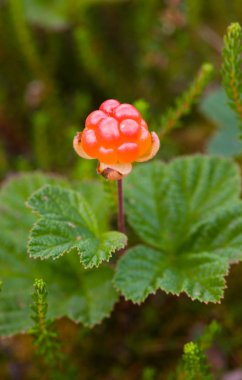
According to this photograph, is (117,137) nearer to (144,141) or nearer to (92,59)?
(144,141)

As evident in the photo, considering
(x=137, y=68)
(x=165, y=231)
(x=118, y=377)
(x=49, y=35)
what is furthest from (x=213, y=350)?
(x=49, y=35)

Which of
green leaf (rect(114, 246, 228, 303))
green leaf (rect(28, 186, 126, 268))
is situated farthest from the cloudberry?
green leaf (rect(114, 246, 228, 303))

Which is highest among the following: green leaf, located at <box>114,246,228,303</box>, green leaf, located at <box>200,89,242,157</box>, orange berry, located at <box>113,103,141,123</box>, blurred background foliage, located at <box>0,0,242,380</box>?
blurred background foliage, located at <box>0,0,242,380</box>

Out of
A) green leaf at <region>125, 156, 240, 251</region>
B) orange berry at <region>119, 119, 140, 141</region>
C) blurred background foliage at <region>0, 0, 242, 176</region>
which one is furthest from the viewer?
blurred background foliage at <region>0, 0, 242, 176</region>

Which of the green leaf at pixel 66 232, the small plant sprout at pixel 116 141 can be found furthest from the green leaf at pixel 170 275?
the small plant sprout at pixel 116 141

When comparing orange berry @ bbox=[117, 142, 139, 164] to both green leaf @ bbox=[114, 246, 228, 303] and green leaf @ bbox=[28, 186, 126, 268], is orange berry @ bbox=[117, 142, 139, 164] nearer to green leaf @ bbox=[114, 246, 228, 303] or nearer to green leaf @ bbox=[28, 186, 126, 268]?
green leaf @ bbox=[28, 186, 126, 268]

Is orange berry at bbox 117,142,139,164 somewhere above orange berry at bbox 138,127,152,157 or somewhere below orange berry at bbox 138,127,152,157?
below

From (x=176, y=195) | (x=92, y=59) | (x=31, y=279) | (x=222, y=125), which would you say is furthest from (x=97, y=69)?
(x=31, y=279)

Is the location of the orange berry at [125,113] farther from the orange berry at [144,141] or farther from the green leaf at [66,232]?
the green leaf at [66,232]
